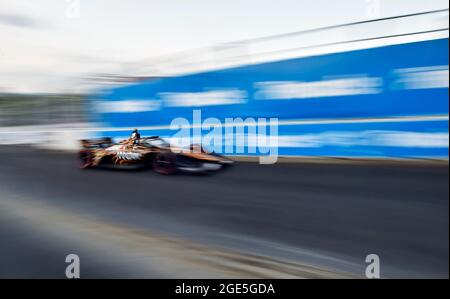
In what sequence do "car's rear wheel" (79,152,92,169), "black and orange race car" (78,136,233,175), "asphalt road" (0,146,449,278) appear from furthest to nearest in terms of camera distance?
"car's rear wheel" (79,152,92,169), "black and orange race car" (78,136,233,175), "asphalt road" (0,146,449,278)

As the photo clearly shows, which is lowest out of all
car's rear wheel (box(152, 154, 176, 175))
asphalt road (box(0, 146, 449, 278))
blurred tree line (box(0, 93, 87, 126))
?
asphalt road (box(0, 146, 449, 278))

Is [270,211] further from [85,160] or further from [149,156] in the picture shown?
[85,160]

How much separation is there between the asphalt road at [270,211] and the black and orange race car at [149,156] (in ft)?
0.22

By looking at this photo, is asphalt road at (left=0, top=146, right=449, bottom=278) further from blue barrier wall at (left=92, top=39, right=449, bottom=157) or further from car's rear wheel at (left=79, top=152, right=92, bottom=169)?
blue barrier wall at (left=92, top=39, right=449, bottom=157)

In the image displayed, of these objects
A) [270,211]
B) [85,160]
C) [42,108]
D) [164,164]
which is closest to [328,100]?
[270,211]

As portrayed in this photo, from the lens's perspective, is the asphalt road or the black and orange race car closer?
the asphalt road

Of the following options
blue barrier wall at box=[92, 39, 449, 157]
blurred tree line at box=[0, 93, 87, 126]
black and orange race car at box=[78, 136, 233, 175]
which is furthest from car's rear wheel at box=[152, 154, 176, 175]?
blurred tree line at box=[0, 93, 87, 126]

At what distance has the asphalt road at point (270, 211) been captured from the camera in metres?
1.99

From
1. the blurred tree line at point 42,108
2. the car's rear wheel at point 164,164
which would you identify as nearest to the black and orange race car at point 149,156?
the car's rear wheel at point 164,164

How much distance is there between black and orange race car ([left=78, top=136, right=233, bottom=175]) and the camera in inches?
Result: 90.4

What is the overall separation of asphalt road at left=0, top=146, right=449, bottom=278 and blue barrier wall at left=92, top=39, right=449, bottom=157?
0.74ft

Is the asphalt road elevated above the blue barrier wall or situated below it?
below

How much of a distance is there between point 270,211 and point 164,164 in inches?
29.1

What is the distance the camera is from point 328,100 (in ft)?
9.11
